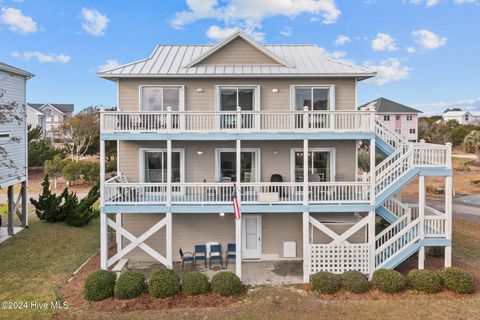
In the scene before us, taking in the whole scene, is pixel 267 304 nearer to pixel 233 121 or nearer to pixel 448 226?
pixel 233 121

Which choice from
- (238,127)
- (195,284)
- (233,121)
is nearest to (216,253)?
(195,284)

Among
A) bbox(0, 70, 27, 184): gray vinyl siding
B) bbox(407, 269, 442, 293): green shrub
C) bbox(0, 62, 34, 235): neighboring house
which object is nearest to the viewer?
bbox(407, 269, 442, 293): green shrub

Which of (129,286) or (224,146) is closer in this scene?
(129,286)

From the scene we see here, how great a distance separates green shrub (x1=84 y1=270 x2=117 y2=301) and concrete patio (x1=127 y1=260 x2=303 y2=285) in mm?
2526

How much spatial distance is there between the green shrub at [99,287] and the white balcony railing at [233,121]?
5631 mm

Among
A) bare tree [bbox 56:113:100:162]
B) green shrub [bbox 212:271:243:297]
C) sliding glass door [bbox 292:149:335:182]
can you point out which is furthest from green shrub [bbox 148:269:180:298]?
bare tree [bbox 56:113:100:162]

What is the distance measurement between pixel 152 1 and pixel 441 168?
70.4 feet

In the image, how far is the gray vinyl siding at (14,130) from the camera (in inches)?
703

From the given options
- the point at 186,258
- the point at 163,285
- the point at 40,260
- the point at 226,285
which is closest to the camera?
the point at 163,285

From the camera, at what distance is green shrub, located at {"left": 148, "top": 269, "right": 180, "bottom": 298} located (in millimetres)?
11969

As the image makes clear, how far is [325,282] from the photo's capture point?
1243 cm

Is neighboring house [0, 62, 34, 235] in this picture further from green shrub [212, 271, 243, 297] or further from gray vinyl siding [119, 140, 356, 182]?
green shrub [212, 271, 243, 297]

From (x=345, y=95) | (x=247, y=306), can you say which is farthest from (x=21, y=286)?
(x=345, y=95)

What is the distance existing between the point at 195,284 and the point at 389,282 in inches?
263
